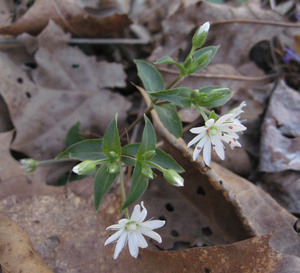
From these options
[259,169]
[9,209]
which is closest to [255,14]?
[259,169]

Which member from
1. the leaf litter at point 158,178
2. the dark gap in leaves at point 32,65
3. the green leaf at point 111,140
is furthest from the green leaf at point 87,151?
the dark gap in leaves at point 32,65

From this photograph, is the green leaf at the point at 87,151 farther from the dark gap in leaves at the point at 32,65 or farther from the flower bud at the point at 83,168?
the dark gap in leaves at the point at 32,65

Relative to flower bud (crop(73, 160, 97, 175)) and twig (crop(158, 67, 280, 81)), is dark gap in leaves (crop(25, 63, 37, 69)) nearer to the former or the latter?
twig (crop(158, 67, 280, 81))

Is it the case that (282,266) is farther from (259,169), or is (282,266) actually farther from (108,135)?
(108,135)

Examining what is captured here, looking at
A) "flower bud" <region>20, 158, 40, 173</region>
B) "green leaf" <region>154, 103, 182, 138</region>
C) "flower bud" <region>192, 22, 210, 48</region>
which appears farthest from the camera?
"flower bud" <region>20, 158, 40, 173</region>

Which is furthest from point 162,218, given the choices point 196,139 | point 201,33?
point 201,33

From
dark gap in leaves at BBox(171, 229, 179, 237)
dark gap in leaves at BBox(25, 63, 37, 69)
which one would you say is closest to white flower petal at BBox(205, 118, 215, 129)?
dark gap in leaves at BBox(171, 229, 179, 237)
